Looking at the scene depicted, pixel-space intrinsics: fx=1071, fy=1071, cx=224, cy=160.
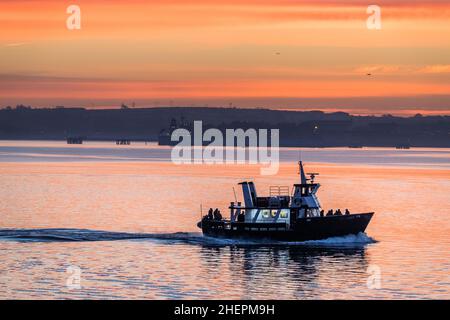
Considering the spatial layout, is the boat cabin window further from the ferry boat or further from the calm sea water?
the calm sea water

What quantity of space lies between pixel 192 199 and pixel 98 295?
8301 centimetres

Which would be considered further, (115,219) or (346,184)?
(346,184)

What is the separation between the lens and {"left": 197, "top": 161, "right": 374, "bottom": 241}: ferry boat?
94.6 meters

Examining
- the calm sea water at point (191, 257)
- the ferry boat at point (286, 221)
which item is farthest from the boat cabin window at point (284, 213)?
the calm sea water at point (191, 257)

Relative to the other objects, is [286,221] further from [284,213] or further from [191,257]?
[191,257]

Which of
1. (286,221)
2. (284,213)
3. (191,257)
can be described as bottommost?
(191,257)

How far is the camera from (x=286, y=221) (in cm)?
9456

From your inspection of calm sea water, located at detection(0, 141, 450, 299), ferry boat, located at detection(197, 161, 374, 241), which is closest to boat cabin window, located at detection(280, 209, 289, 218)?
ferry boat, located at detection(197, 161, 374, 241)

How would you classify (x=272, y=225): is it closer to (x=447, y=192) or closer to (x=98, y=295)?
(x=98, y=295)

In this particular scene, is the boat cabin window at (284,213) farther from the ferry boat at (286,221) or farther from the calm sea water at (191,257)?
the calm sea water at (191,257)

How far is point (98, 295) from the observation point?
226 ft

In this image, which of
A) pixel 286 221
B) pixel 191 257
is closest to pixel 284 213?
pixel 286 221
